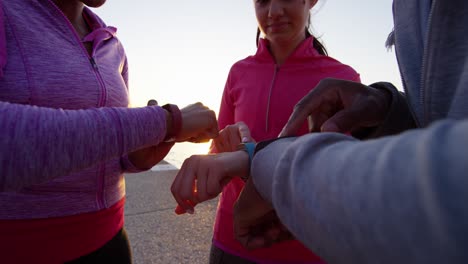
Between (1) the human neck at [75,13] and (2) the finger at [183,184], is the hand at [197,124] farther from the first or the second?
(1) the human neck at [75,13]

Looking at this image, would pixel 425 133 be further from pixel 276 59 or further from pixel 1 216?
pixel 276 59

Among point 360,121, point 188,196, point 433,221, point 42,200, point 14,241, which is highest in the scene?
point 433,221

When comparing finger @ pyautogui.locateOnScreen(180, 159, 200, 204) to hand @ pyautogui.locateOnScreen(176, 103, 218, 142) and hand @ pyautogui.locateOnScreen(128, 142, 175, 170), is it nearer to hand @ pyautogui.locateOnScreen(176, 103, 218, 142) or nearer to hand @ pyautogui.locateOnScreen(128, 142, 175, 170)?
hand @ pyautogui.locateOnScreen(176, 103, 218, 142)

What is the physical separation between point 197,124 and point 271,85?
822 mm

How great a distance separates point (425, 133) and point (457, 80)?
0.48 metres

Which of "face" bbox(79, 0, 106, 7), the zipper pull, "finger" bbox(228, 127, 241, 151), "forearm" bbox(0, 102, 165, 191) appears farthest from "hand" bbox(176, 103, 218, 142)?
"face" bbox(79, 0, 106, 7)

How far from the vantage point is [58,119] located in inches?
33.8

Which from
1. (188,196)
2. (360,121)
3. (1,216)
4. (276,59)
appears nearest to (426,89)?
(360,121)

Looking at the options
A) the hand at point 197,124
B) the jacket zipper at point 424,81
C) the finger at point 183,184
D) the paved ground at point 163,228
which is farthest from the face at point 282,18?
the paved ground at point 163,228

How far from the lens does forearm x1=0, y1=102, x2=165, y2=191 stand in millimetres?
793

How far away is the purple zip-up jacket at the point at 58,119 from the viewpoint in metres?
0.82

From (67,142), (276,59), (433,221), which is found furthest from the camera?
(276,59)

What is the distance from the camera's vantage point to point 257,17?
2074 mm

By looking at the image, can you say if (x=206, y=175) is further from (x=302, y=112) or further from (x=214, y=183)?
(x=302, y=112)
